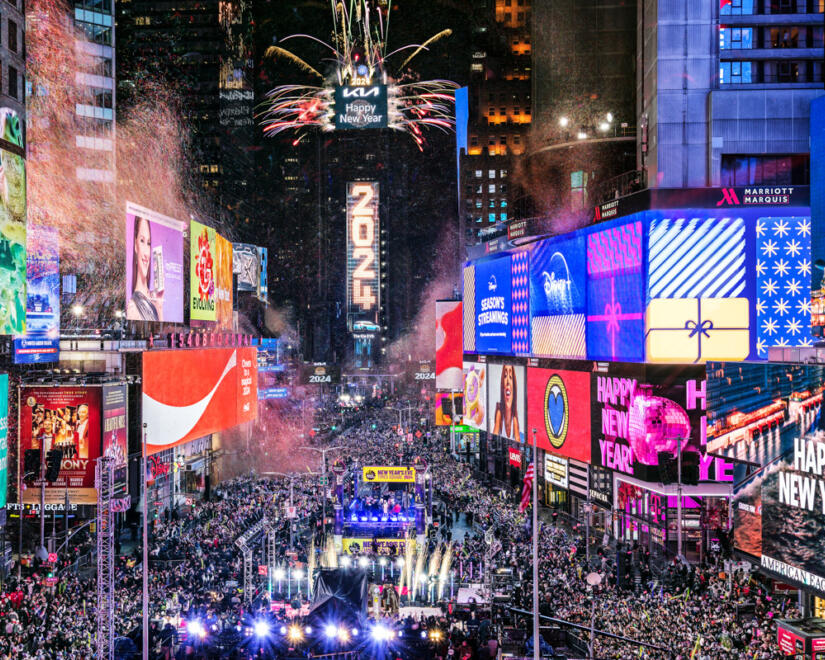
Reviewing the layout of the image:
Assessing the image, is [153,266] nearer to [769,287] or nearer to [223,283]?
[223,283]

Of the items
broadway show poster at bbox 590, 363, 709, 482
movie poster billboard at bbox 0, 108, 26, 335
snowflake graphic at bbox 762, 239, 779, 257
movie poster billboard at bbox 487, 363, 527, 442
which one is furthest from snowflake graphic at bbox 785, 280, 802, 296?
movie poster billboard at bbox 0, 108, 26, 335

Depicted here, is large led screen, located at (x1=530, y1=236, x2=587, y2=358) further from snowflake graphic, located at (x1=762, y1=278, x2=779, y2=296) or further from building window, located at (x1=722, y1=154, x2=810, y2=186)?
snowflake graphic, located at (x1=762, y1=278, x2=779, y2=296)

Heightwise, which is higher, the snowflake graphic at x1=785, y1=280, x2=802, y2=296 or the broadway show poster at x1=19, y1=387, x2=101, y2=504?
the snowflake graphic at x1=785, y1=280, x2=802, y2=296

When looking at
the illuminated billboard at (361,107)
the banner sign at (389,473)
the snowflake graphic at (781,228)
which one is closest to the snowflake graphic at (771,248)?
the snowflake graphic at (781,228)

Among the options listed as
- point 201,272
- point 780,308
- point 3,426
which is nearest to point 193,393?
point 201,272

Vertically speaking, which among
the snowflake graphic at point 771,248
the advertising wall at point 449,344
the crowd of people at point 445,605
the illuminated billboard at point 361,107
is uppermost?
the illuminated billboard at point 361,107

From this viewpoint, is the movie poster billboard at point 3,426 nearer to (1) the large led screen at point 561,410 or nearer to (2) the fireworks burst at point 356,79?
(1) the large led screen at point 561,410

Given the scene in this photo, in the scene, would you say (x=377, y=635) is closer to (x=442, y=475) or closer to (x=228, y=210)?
(x=442, y=475)

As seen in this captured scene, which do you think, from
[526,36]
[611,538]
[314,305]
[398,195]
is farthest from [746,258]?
[398,195]
